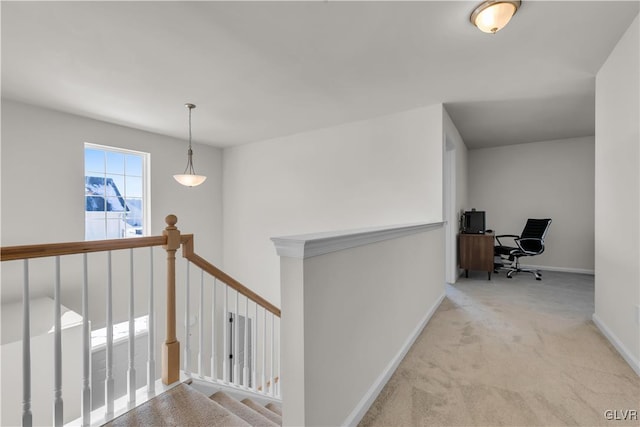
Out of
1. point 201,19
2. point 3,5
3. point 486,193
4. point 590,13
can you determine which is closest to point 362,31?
point 201,19

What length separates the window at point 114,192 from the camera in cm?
396

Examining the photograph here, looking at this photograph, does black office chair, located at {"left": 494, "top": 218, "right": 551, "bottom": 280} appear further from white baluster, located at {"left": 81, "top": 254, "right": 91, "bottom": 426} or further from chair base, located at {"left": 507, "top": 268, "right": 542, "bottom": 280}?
white baluster, located at {"left": 81, "top": 254, "right": 91, "bottom": 426}

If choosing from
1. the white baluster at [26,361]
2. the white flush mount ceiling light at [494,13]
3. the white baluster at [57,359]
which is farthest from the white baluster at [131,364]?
the white flush mount ceiling light at [494,13]

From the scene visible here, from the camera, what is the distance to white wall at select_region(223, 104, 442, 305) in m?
3.63

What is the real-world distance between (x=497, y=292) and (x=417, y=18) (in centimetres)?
348

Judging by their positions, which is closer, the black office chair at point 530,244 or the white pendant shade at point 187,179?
the white pendant shade at point 187,179

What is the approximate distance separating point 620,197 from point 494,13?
1.67 m

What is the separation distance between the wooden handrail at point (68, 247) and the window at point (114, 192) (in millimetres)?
3077

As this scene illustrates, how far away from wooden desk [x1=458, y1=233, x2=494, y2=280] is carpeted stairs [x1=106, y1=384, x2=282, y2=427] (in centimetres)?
390

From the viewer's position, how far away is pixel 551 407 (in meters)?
1.62

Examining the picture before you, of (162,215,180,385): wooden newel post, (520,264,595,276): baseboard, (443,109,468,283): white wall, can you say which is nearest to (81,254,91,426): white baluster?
(162,215,180,385): wooden newel post

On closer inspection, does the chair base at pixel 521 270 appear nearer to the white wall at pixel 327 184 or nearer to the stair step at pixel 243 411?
the white wall at pixel 327 184

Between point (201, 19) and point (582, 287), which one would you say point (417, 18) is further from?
point (582, 287)

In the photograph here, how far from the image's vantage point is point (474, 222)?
4664 millimetres
